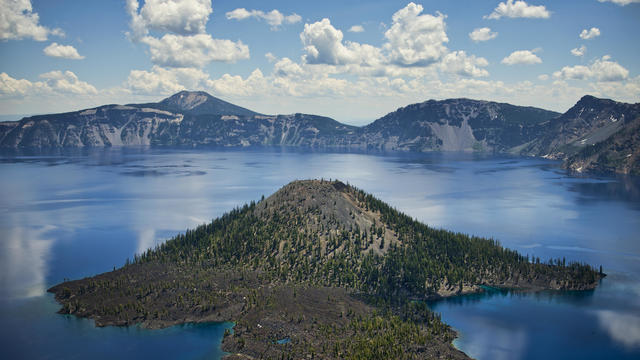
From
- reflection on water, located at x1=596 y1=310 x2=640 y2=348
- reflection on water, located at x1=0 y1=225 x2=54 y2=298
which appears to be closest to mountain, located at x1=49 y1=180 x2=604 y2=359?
reflection on water, located at x1=0 y1=225 x2=54 y2=298

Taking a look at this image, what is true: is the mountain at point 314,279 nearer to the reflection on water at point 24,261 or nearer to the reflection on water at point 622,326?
the reflection on water at point 24,261

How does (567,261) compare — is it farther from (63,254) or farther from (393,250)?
(63,254)

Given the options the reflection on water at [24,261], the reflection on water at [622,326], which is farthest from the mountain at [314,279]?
the reflection on water at [622,326]

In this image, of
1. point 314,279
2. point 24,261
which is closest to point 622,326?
point 314,279

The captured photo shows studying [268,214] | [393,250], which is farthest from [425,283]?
[268,214]

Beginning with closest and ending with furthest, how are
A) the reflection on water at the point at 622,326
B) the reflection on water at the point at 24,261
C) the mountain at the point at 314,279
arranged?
the mountain at the point at 314,279 < the reflection on water at the point at 622,326 < the reflection on water at the point at 24,261

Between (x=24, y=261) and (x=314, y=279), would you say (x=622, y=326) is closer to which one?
(x=314, y=279)

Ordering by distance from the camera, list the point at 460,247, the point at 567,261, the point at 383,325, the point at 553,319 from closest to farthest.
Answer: the point at 383,325 < the point at 553,319 < the point at 460,247 < the point at 567,261

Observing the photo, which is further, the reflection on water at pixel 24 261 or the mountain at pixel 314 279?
the reflection on water at pixel 24 261

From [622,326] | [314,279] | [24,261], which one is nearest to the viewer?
[622,326]
